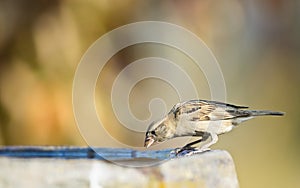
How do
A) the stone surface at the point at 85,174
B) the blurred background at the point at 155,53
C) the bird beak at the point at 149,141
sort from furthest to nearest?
the blurred background at the point at 155,53
the bird beak at the point at 149,141
the stone surface at the point at 85,174

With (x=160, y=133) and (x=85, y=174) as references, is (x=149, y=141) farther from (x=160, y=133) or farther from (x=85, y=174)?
(x=85, y=174)

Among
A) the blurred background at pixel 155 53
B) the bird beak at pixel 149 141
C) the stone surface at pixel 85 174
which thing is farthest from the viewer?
the blurred background at pixel 155 53

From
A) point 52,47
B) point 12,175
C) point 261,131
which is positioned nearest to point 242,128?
point 261,131

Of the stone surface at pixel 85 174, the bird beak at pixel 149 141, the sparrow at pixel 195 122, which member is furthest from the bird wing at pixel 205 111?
the stone surface at pixel 85 174

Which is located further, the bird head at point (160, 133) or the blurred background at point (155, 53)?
the blurred background at point (155, 53)

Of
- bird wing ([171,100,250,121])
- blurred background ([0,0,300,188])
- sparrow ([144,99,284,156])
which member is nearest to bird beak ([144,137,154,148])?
sparrow ([144,99,284,156])

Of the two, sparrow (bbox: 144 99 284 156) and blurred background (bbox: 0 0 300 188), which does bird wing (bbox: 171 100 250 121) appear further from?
blurred background (bbox: 0 0 300 188)

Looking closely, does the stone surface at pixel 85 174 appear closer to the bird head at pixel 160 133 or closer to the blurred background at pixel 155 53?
the bird head at pixel 160 133
